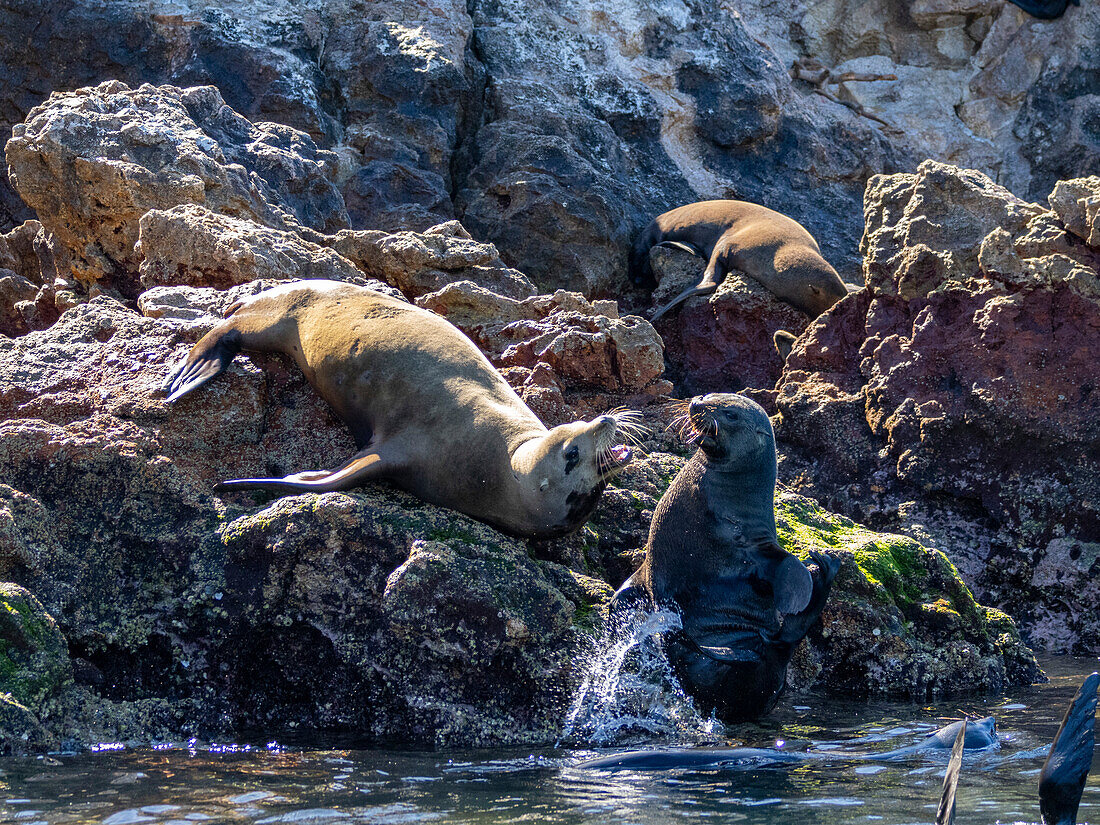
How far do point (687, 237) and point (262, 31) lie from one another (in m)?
4.80

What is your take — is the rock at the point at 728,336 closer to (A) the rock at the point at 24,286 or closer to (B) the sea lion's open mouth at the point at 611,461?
(A) the rock at the point at 24,286

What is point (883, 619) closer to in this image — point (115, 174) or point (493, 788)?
point (493, 788)

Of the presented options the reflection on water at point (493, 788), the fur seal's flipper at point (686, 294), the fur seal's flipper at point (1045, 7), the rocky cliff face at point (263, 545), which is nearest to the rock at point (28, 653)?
the rocky cliff face at point (263, 545)

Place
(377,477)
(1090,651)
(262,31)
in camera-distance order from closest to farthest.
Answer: (377,477), (1090,651), (262,31)

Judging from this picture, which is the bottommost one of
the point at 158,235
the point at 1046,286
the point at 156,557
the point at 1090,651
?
the point at 1090,651

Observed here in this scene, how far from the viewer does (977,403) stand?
23.4 ft

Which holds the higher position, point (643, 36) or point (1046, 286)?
point (643, 36)

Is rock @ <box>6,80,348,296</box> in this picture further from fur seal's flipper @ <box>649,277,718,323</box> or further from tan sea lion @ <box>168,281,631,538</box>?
fur seal's flipper @ <box>649,277,718,323</box>

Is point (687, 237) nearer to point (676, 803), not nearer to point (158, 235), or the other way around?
point (158, 235)

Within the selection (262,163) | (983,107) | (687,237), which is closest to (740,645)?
(262,163)

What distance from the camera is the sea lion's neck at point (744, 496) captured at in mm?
5004

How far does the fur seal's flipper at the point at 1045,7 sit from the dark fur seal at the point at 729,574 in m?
12.8

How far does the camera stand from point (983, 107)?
15.7 m

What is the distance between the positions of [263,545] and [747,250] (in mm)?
7832
